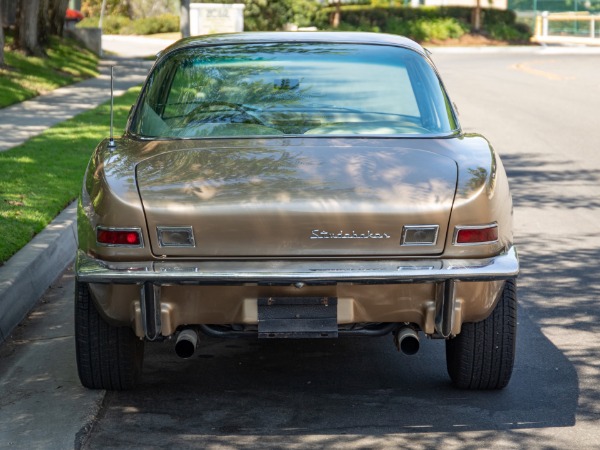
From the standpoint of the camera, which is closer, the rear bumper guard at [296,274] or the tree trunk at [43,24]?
the rear bumper guard at [296,274]

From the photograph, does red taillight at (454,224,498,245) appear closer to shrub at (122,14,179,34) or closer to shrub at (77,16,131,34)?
shrub at (122,14,179,34)

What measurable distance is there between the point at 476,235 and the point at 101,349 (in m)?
1.77

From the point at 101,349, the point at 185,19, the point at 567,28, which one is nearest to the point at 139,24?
the point at 567,28

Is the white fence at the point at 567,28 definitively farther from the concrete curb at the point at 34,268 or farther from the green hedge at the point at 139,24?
the concrete curb at the point at 34,268

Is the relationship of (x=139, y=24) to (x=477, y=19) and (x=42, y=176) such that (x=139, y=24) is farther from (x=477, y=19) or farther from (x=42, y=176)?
(x=42, y=176)

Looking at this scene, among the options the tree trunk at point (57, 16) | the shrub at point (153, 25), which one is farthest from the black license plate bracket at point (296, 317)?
the shrub at point (153, 25)

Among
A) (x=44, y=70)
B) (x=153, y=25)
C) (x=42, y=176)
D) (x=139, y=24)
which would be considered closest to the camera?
(x=42, y=176)

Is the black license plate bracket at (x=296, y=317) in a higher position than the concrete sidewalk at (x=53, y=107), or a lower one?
higher

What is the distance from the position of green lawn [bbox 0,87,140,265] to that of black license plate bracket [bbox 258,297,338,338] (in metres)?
3.14

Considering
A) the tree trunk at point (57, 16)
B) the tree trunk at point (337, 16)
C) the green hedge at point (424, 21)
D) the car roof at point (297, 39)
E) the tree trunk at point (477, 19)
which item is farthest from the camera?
the tree trunk at point (477, 19)

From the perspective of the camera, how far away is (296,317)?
5016 millimetres

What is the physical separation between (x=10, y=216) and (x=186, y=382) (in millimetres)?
3760

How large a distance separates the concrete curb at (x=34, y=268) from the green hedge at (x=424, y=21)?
43.3 metres

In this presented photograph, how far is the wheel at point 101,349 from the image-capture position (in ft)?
17.5
